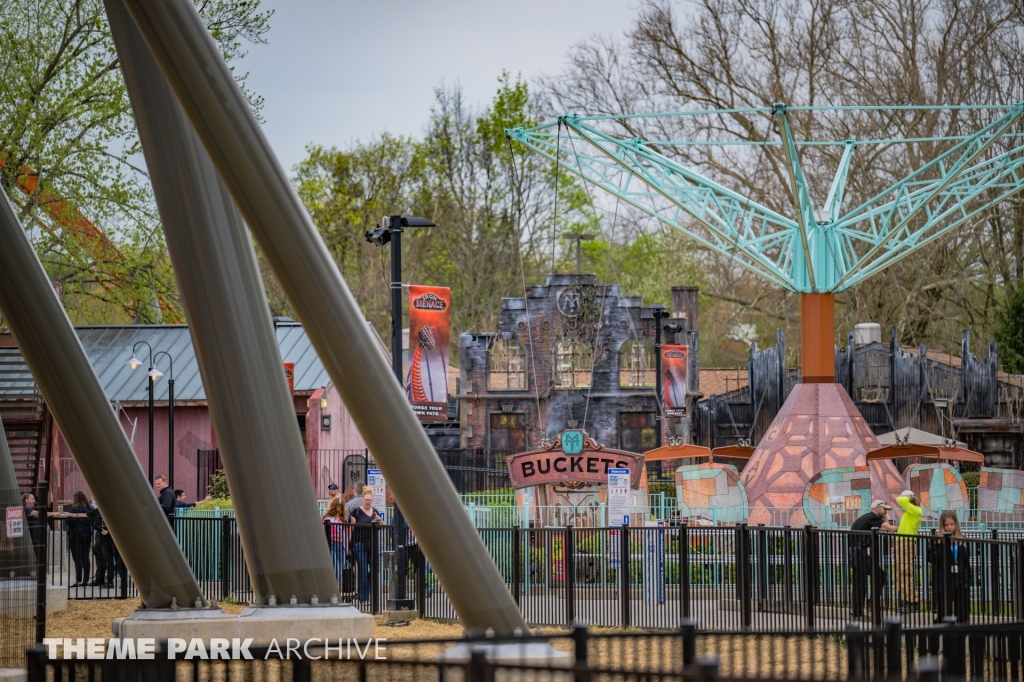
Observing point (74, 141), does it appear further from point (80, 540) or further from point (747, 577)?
point (747, 577)

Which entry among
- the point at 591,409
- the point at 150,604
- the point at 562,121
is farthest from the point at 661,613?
the point at 591,409

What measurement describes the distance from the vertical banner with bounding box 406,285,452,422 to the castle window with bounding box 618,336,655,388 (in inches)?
1012

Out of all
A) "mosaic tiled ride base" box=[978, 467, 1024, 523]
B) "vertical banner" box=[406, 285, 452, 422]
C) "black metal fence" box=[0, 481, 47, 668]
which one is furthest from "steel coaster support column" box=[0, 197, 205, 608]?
"mosaic tiled ride base" box=[978, 467, 1024, 523]

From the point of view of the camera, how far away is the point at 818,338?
26.8 meters

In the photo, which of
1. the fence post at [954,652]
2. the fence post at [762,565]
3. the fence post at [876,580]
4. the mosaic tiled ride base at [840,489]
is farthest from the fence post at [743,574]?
the mosaic tiled ride base at [840,489]

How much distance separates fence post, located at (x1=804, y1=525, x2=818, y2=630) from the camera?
1498cm

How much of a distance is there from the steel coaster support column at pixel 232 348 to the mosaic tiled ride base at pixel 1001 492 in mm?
16542

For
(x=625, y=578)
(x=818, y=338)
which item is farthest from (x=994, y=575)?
(x=818, y=338)

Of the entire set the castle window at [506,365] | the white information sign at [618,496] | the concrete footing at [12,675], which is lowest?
the concrete footing at [12,675]

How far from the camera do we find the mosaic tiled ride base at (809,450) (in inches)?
998

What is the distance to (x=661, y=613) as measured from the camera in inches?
650

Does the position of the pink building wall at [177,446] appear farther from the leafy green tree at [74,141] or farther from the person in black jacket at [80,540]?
the person in black jacket at [80,540]

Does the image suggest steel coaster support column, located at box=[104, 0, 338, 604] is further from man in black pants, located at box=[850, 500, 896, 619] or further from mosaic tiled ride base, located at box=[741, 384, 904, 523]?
mosaic tiled ride base, located at box=[741, 384, 904, 523]

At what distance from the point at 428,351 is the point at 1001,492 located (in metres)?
11.7
